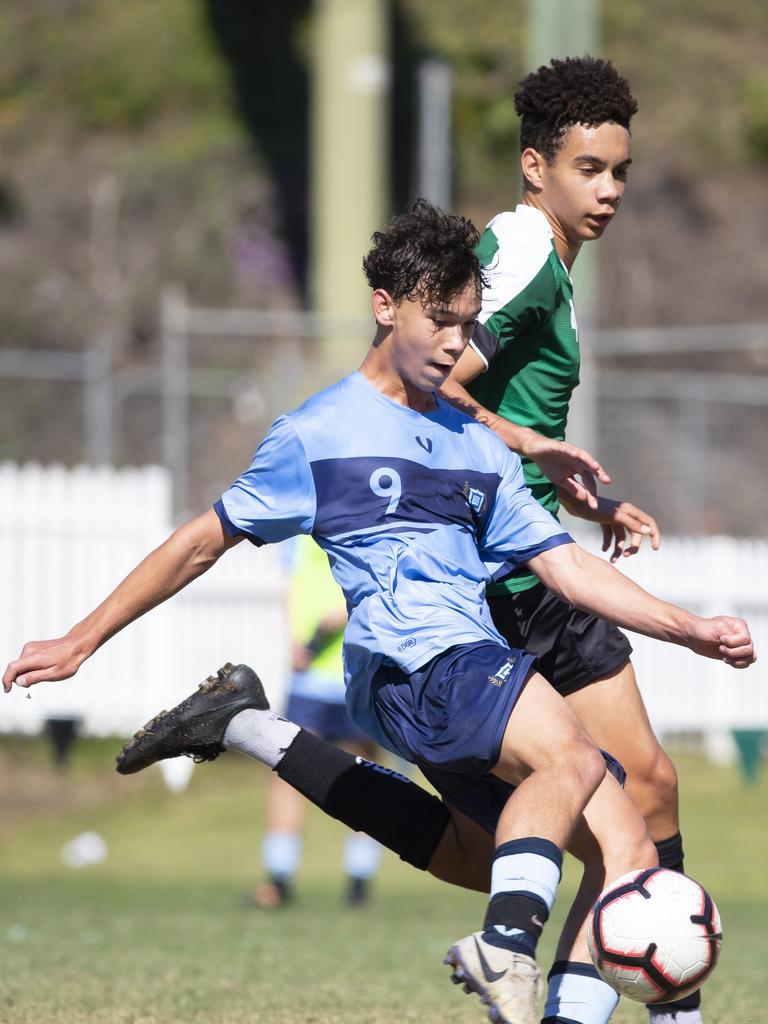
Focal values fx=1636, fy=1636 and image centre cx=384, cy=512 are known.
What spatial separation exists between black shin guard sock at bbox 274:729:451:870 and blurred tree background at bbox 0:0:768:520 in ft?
60.6

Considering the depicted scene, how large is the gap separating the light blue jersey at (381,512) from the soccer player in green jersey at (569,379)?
0.36 metres

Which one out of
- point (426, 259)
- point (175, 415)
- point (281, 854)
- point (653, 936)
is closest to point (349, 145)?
point (175, 415)

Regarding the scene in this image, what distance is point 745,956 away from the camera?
726 cm

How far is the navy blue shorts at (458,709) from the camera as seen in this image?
3768 millimetres

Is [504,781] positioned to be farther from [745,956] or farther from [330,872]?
[330,872]

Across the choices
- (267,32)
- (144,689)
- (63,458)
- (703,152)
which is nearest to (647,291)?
(703,152)

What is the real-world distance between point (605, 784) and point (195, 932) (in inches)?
174

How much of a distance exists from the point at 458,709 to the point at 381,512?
20.5 inches

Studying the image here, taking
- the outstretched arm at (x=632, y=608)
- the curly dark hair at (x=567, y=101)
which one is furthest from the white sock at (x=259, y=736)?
the curly dark hair at (x=567, y=101)

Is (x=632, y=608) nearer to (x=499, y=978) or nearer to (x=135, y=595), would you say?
(x=499, y=978)

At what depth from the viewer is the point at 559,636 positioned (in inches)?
174

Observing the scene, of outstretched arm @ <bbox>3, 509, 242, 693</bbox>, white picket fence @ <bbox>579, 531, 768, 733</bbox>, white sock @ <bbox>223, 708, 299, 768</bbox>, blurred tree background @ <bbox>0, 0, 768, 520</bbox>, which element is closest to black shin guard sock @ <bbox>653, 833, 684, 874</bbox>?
white sock @ <bbox>223, 708, 299, 768</bbox>

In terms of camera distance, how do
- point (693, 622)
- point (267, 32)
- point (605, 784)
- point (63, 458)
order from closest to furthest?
point (693, 622) < point (605, 784) < point (63, 458) < point (267, 32)

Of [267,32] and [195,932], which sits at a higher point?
[267,32]
